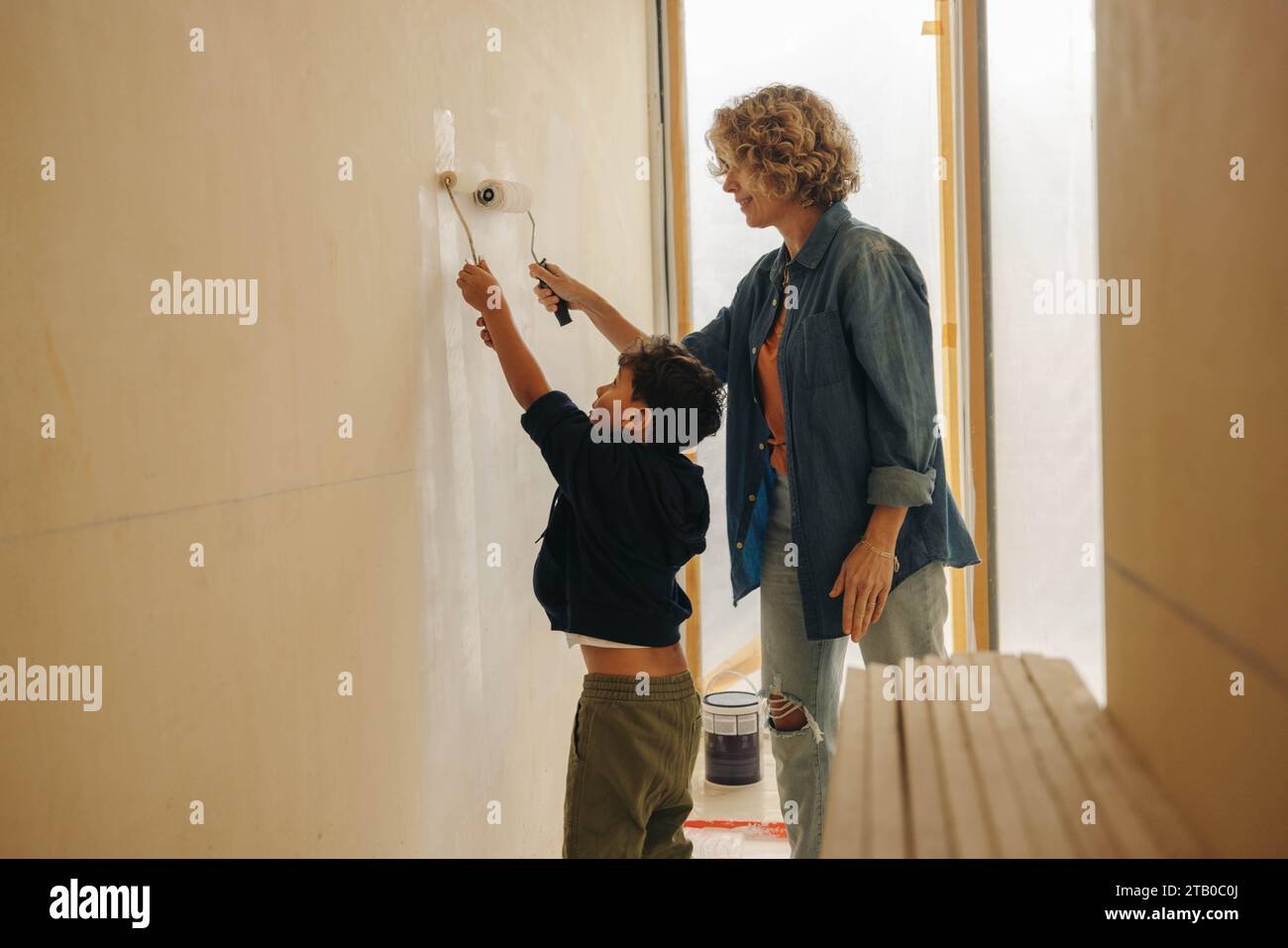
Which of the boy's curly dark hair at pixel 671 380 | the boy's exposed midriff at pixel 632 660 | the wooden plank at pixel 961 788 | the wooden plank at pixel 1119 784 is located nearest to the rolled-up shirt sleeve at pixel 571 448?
the boy's curly dark hair at pixel 671 380

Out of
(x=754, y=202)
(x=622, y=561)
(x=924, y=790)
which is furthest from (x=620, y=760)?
(x=754, y=202)

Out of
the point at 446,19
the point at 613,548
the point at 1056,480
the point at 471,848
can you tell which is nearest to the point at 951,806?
the point at 613,548

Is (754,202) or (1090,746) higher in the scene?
(754,202)

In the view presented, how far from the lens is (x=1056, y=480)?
7.62 feet

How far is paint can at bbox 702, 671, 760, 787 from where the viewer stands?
2.81 metres

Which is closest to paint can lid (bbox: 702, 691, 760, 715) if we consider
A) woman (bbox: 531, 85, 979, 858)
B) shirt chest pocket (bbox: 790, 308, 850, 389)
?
woman (bbox: 531, 85, 979, 858)

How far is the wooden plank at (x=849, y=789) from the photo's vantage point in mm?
923

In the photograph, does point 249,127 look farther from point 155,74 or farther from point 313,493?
point 313,493

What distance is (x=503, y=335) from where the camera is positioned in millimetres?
1604

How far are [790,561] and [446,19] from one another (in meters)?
1.09

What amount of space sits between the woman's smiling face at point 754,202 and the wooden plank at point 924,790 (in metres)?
0.97

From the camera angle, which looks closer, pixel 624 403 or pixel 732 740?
pixel 624 403

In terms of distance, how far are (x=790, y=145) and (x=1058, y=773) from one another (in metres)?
1.22

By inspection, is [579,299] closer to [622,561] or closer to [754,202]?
[754,202]
